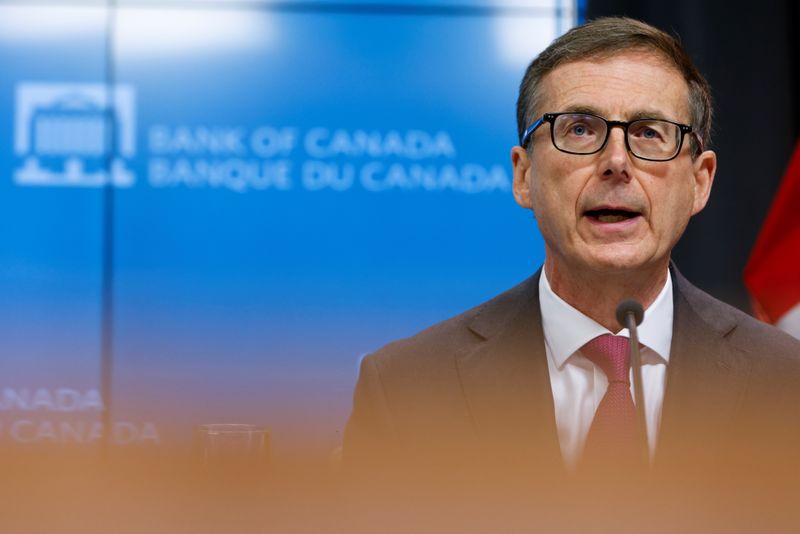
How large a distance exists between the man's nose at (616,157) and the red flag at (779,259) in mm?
1464

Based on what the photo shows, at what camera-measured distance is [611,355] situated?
1.54 metres

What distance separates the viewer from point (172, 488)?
0.59 m

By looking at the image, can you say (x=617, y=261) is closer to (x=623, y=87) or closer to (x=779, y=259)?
(x=623, y=87)

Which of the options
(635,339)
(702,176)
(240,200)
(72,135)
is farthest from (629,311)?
(72,135)

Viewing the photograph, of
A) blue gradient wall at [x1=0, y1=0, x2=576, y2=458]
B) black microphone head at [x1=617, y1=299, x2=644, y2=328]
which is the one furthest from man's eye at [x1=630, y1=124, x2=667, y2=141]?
blue gradient wall at [x1=0, y1=0, x2=576, y2=458]

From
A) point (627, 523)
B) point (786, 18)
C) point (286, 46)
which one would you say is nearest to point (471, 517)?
point (627, 523)

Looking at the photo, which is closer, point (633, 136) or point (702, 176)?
point (633, 136)

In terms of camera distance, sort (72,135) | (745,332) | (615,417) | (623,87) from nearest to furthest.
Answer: (615,417) → (623,87) → (745,332) → (72,135)

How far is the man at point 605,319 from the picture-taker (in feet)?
5.03

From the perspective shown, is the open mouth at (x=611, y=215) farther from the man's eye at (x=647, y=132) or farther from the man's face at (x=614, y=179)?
the man's eye at (x=647, y=132)

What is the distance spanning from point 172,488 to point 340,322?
2.76 metres

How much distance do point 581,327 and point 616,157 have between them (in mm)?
273

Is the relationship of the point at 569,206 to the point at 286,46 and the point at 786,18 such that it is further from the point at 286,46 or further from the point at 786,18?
the point at 786,18

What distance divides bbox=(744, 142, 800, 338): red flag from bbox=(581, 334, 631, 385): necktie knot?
1.43 m
